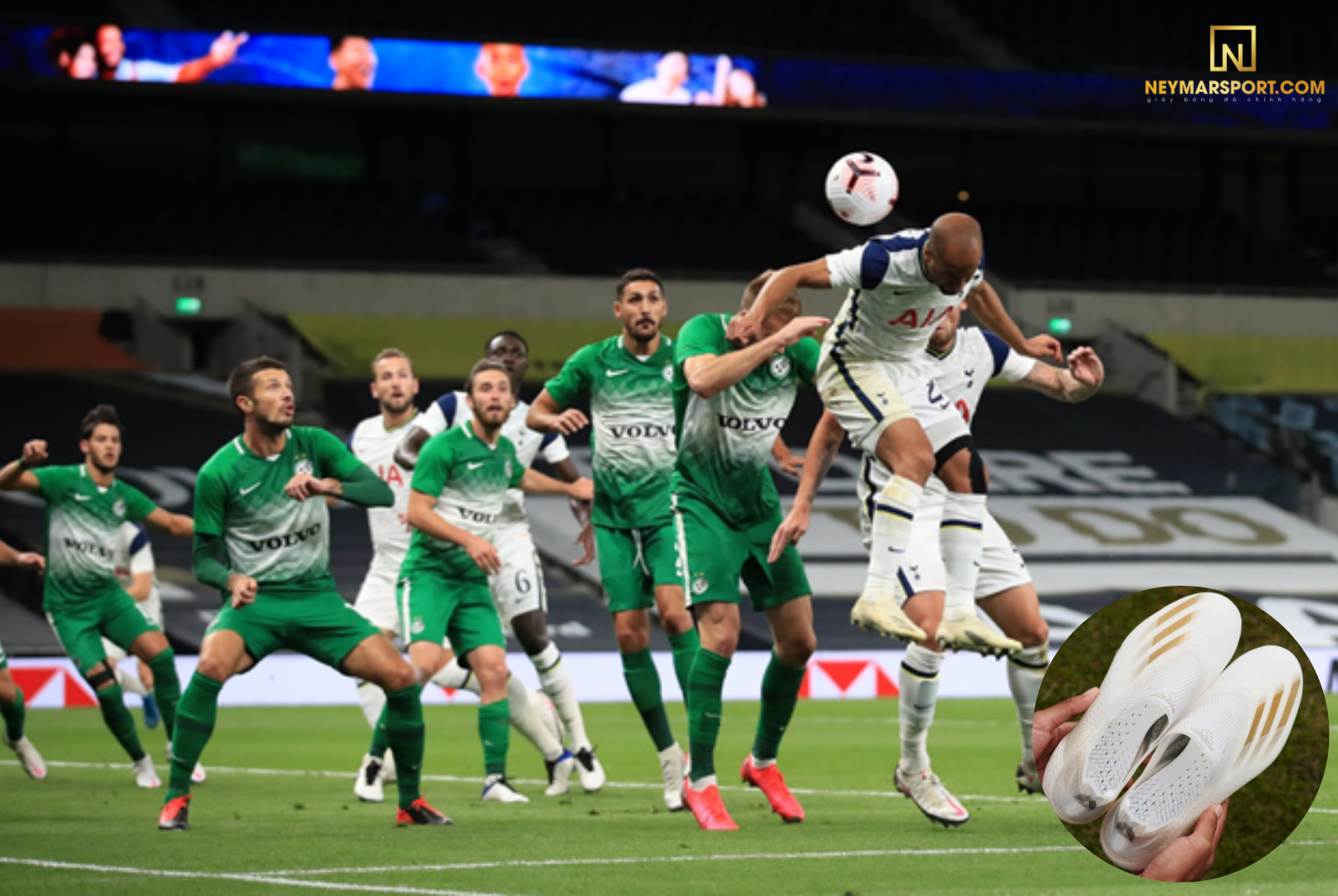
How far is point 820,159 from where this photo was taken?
32.4 meters

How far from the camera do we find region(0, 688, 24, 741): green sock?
11.5 meters

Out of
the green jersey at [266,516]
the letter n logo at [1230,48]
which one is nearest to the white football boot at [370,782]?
the green jersey at [266,516]

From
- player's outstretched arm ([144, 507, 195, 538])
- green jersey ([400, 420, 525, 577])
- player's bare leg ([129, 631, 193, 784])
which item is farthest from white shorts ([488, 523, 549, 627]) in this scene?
player's bare leg ([129, 631, 193, 784])

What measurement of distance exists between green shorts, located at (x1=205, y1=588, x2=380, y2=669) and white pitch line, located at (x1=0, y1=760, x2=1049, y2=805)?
276cm

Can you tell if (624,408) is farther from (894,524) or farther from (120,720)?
(120,720)

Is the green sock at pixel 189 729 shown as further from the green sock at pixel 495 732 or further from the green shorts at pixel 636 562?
the green shorts at pixel 636 562

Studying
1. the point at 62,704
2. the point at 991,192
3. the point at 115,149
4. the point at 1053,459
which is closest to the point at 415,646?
the point at 62,704

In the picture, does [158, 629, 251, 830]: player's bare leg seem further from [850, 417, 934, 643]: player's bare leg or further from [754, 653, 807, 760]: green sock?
[850, 417, 934, 643]: player's bare leg

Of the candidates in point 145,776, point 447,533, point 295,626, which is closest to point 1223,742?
point 295,626

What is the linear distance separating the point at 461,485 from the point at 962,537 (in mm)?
3078

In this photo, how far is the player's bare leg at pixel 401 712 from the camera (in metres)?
8.41

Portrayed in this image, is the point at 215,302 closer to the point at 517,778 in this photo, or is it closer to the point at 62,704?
the point at 62,704

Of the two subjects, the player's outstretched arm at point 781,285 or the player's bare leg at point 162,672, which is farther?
the player's bare leg at point 162,672

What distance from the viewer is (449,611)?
10.0m
